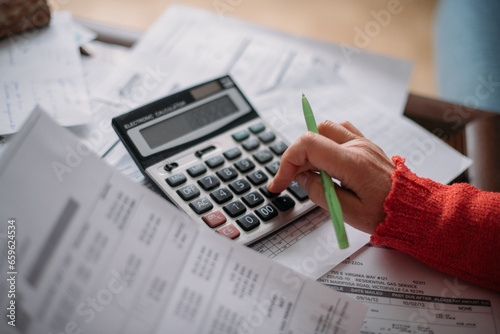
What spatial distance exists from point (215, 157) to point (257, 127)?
0.26 feet

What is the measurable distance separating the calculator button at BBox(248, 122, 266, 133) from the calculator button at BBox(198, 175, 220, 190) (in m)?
0.10

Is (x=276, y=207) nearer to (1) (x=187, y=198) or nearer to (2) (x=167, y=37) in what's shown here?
(1) (x=187, y=198)

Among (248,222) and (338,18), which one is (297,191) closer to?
(248,222)

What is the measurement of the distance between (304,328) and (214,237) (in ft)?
0.36

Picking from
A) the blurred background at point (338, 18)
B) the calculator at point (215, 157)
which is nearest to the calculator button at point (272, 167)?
the calculator at point (215, 157)

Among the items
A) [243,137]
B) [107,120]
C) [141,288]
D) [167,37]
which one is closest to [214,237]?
[141,288]

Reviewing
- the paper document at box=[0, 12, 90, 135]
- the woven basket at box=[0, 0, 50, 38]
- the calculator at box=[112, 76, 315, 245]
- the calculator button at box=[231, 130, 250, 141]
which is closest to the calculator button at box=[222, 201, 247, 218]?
the calculator at box=[112, 76, 315, 245]

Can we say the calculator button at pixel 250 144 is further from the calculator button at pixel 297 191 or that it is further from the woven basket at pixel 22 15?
the woven basket at pixel 22 15

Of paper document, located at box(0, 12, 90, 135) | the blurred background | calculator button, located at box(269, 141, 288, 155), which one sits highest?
calculator button, located at box(269, 141, 288, 155)

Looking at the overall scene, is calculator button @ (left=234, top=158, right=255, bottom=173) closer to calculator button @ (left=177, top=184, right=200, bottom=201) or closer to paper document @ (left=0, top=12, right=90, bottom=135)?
calculator button @ (left=177, top=184, right=200, bottom=201)

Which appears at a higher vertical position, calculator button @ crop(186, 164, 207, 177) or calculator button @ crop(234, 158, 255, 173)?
calculator button @ crop(234, 158, 255, 173)

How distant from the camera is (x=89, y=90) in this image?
67 cm

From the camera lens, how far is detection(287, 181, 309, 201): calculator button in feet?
1.69

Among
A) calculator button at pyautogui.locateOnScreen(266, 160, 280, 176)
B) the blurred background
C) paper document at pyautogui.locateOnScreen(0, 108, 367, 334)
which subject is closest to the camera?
paper document at pyautogui.locateOnScreen(0, 108, 367, 334)
